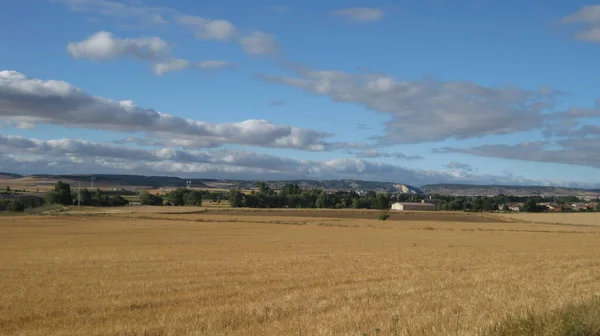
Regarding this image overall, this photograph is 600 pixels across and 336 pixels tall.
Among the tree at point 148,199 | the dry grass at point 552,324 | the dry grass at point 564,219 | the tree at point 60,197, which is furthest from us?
the tree at point 148,199

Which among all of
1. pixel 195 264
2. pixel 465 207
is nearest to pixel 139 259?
pixel 195 264

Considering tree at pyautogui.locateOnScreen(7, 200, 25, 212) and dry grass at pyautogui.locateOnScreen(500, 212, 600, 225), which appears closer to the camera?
dry grass at pyautogui.locateOnScreen(500, 212, 600, 225)

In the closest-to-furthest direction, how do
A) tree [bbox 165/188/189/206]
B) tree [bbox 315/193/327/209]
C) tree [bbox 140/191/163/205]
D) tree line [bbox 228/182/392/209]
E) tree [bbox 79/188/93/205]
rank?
tree [bbox 79/188/93/205] → tree line [bbox 228/182/392/209] → tree [bbox 140/191/163/205] → tree [bbox 315/193/327/209] → tree [bbox 165/188/189/206]

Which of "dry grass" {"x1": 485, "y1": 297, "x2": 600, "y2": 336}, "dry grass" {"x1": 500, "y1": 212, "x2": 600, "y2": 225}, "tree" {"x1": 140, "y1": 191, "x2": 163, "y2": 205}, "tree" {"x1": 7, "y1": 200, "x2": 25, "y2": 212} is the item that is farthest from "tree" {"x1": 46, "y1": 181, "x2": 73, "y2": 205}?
"dry grass" {"x1": 485, "y1": 297, "x2": 600, "y2": 336}

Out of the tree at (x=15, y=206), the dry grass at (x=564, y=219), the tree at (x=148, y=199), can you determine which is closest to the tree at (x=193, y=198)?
the tree at (x=148, y=199)


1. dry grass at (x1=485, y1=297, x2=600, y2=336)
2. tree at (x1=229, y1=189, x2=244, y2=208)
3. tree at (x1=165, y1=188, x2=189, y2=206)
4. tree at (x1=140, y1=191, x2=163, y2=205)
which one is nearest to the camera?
dry grass at (x1=485, y1=297, x2=600, y2=336)

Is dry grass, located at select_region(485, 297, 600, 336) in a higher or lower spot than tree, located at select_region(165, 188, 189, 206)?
higher

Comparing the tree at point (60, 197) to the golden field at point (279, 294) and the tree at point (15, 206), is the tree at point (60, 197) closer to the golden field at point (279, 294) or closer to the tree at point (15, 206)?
the tree at point (15, 206)

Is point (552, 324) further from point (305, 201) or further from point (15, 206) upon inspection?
point (305, 201)

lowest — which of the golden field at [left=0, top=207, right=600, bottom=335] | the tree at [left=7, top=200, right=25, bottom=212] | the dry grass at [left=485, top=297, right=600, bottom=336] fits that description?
the tree at [left=7, top=200, right=25, bottom=212]

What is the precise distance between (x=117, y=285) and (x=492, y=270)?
13906 mm

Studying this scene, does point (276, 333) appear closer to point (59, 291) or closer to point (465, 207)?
point (59, 291)

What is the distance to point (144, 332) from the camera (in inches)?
418

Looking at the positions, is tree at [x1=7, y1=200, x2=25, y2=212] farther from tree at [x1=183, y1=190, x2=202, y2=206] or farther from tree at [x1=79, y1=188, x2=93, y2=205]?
tree at [x1=183, y1=190, x2=202, y2=206]
